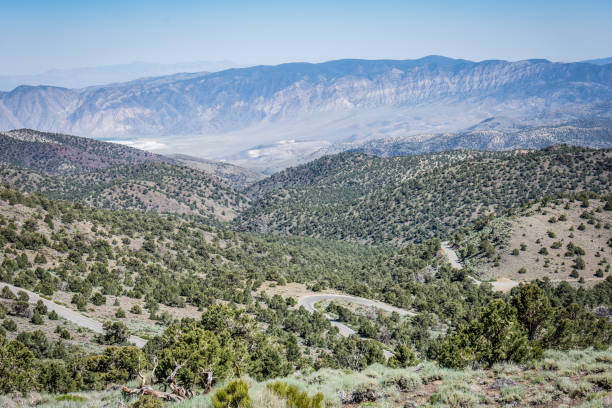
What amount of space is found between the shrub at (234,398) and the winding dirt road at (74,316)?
3038 centimetres

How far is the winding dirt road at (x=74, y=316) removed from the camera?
39.6 metres

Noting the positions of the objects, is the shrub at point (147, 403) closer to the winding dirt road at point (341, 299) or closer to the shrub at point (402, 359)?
the shrub at point (402, 359)

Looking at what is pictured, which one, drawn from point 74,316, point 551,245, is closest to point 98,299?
point 74,316

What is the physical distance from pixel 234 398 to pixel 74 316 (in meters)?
37.9

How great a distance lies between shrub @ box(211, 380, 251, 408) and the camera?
37.5 feet

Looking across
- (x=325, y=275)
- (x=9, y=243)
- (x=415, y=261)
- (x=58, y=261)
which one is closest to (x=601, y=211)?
(x=415, y=261)

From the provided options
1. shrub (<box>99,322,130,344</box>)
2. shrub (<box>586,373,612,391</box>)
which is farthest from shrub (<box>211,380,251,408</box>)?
shrub (<box>99,322,130,344</box>)

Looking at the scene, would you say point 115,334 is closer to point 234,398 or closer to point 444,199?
point 234,398

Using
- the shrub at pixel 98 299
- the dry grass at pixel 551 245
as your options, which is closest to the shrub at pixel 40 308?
the shrub at pixel 98 299

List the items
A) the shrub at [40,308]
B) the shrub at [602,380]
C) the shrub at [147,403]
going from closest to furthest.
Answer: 1. the shrub at [602,380]
2. the shrub at [147,403]
3. the shrub at [40,308]

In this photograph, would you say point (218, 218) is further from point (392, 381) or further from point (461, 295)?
point (392, 381)

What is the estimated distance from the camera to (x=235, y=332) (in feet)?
92.3

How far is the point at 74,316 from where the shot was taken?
4209 cm

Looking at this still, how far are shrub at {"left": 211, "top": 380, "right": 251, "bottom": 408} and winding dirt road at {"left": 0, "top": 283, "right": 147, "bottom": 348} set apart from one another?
3038 cm
